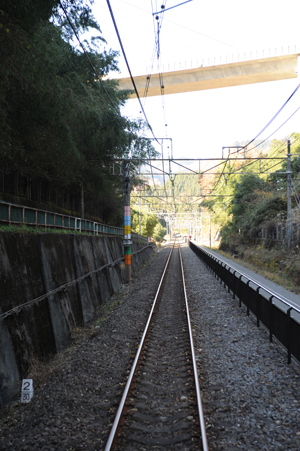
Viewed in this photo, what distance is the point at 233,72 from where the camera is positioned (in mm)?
20766

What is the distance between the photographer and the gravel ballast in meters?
4.89

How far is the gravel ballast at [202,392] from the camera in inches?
193

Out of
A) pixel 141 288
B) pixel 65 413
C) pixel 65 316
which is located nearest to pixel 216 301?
pixel 141 288

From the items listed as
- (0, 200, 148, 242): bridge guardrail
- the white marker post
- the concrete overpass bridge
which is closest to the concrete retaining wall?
the white marker post

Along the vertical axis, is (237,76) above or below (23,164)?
above

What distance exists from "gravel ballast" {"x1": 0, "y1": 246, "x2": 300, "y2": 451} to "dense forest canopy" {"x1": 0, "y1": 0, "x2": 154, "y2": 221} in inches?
265

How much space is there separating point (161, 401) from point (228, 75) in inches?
777

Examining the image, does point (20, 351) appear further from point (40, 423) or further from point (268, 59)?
point (268, 59)

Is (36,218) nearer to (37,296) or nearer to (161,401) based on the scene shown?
(37,296)

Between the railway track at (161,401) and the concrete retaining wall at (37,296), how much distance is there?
2.38 meters

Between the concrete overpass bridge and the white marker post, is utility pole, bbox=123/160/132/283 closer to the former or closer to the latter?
the concrete overpass bridge

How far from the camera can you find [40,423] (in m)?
5.26

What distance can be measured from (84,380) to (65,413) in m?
1.29

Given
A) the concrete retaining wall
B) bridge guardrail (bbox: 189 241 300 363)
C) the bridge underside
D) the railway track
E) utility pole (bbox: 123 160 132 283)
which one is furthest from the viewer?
the bridge underside
